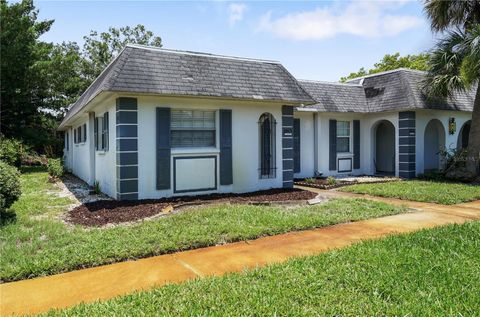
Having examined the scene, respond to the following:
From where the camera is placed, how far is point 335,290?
3.92m

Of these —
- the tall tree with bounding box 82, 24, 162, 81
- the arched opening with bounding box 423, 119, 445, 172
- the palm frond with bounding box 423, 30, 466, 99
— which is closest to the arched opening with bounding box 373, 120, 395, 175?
the arched opening with bounding box 423, 119, 445, 172

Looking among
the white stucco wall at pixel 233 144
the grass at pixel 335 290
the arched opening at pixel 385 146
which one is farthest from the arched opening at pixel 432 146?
the grass at pixel 335 290

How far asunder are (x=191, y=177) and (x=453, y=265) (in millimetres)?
6968

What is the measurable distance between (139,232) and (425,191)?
889 cm

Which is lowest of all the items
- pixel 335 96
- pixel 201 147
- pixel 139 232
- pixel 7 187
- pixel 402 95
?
pixel 139 232

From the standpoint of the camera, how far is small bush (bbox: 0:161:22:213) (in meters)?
6.91

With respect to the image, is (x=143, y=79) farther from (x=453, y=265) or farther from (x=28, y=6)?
(x=28, y=6)

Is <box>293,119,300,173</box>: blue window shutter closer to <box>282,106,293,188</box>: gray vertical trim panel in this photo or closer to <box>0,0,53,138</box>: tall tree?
<box>282,106,293,188</box>: gray vertical trim panel

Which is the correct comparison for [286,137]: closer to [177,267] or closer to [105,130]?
[105,130]

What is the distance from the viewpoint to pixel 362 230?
6789 millimetres

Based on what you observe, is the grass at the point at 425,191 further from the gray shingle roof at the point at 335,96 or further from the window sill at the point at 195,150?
the window sill at the point at 195,150

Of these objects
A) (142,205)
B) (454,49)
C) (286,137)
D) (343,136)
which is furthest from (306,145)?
(142,205)

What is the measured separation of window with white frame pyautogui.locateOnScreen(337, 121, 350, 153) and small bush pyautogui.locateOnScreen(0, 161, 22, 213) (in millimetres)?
12764

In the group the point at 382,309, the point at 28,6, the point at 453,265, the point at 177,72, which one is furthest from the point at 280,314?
the point at 28,6
